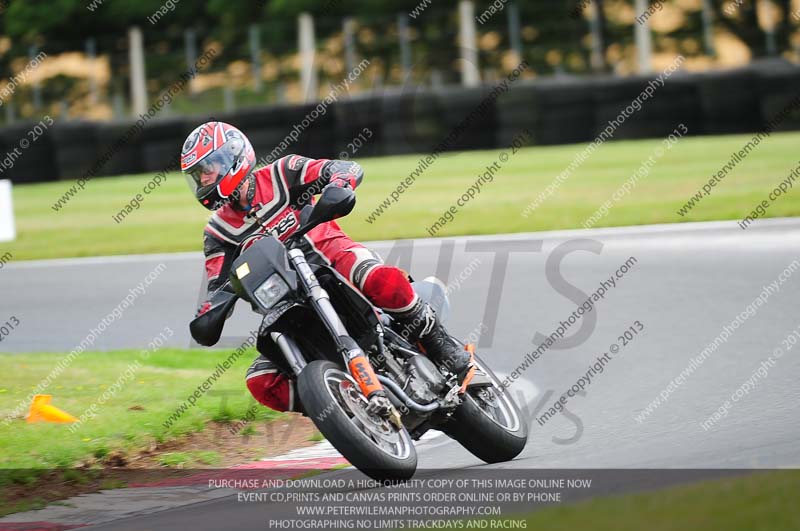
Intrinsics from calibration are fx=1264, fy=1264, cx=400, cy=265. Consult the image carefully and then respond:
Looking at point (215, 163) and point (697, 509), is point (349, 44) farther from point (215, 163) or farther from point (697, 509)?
point (697, 509)

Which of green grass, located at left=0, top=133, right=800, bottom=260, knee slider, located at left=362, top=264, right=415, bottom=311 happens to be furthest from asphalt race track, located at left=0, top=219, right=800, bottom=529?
green grass, located at left=0, top=133, right=800, bottom=260

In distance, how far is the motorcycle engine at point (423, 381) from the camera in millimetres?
5750

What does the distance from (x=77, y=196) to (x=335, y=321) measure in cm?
2054

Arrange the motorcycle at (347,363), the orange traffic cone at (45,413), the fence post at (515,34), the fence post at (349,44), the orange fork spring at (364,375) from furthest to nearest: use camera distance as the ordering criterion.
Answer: the fence post at (349,44), the fence post at (515,34), the orange traffic cone at (45,413), the orange fork spring at (364,375), the motorcycle at (347,363)

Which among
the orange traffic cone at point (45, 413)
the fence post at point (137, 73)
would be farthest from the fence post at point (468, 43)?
the orange traffic cone at point (45, 413)

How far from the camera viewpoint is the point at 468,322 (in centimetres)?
1024

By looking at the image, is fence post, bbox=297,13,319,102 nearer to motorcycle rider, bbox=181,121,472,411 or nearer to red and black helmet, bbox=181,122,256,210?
motorcycle rider, bbox=181,121,472,411

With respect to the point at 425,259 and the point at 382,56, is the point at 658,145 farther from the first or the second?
the point at 425,259

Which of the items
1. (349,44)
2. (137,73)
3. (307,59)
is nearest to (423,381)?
(307,59)

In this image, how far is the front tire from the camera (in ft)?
16.8

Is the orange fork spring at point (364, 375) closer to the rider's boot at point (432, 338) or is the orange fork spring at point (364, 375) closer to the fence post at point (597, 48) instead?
the rider's boot at point (432, 338)

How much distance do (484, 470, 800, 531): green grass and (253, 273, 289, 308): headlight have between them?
59.5 inches

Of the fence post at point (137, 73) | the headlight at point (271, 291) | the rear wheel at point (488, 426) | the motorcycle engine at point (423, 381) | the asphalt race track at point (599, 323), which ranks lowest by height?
the fence post at point (137, 73)

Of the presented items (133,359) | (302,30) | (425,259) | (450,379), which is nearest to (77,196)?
(302,30)
